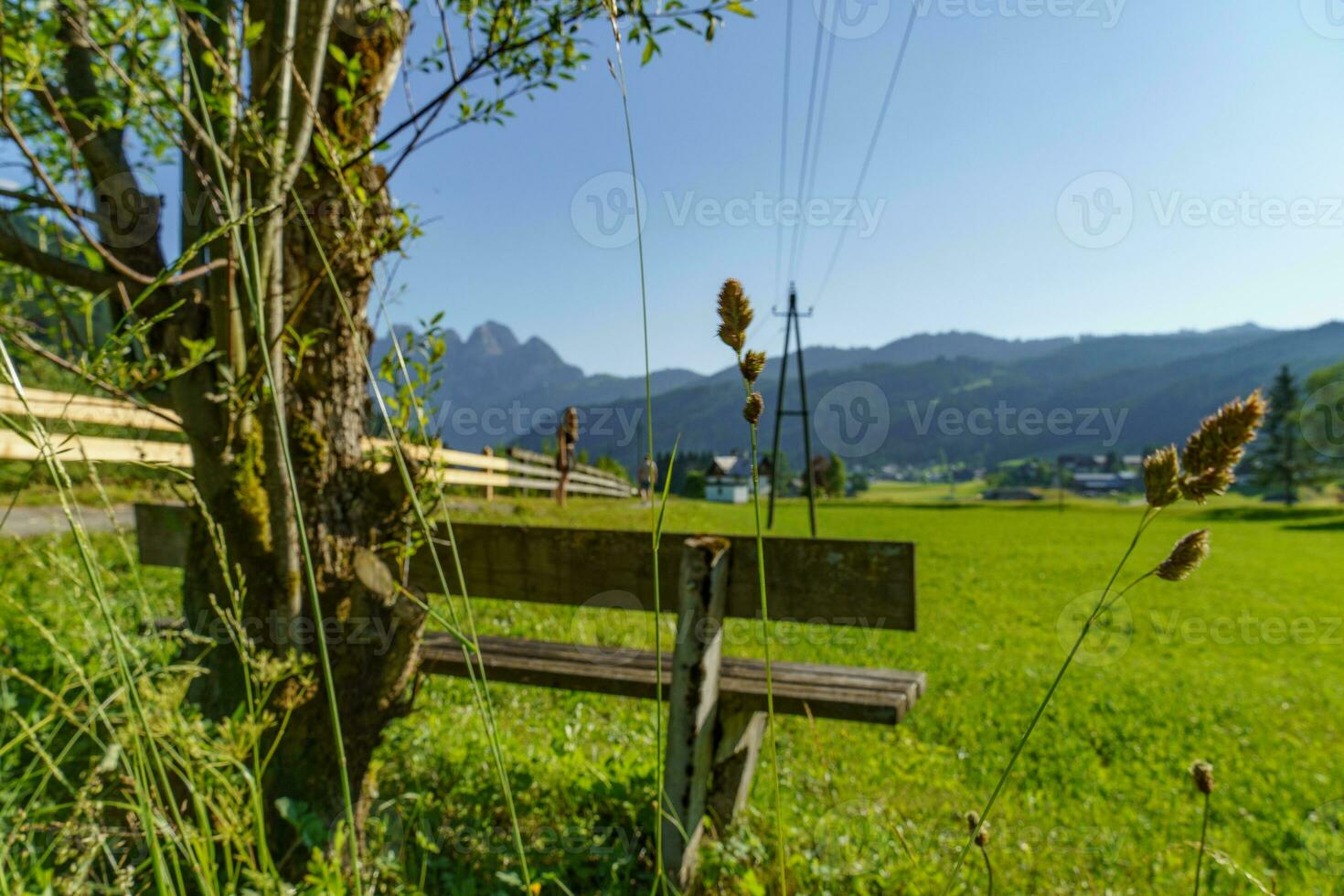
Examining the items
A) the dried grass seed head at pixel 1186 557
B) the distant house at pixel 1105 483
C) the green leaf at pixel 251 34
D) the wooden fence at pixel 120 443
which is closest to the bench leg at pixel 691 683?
the wooden fence at pixel 120 443

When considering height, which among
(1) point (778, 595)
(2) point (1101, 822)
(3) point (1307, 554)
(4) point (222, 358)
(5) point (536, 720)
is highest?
(4) point (222, 358)

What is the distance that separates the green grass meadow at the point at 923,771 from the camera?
7.61ft

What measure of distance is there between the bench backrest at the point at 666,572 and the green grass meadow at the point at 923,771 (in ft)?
0.51

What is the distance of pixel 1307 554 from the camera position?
22.1 meters

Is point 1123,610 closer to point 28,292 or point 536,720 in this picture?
point 536,720

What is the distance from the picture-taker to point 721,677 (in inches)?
95.3

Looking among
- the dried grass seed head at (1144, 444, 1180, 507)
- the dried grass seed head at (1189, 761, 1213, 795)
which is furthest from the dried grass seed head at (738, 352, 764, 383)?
the dried grass seed head at (1189, 761, 1213, 795)

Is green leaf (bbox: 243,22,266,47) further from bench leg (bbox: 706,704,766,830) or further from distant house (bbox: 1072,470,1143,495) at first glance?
distant house (bbox: 1072,470,1143,495)

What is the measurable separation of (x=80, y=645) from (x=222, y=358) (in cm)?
276

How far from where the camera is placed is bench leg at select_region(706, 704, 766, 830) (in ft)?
7.73

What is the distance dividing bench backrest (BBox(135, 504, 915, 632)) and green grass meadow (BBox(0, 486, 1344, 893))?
156 millimetres

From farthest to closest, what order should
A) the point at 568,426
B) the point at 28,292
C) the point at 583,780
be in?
the point at 568,426, the point at 28,292, the point at 583,780

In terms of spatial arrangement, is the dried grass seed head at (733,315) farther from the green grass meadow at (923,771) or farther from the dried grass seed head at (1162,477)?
the green grass meadow at (923,771)

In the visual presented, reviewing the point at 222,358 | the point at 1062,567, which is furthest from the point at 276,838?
the point at 1062,567
